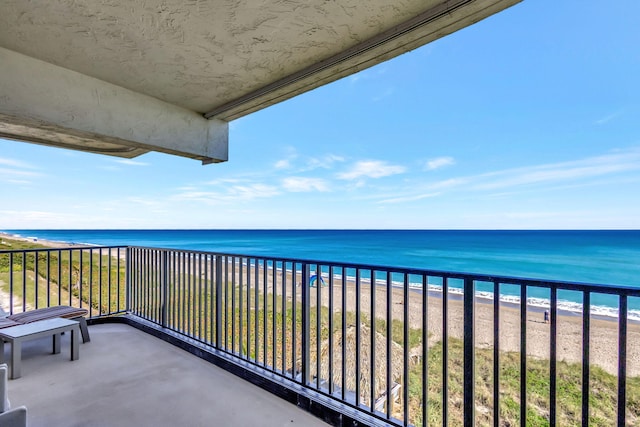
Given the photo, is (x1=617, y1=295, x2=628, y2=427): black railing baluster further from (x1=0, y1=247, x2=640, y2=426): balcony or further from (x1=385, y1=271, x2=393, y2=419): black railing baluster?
(x1=385, y1=271, x2=393, y2=419): black railing baluster

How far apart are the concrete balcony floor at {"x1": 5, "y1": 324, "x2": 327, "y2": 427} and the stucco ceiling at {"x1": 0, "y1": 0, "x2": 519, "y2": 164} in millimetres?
1977

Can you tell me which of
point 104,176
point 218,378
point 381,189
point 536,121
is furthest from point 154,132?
point 381,189

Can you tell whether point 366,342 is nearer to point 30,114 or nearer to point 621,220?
point 30,114

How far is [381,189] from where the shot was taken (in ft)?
97.1

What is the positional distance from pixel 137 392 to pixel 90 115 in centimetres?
213

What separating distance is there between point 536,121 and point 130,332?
78.9ft

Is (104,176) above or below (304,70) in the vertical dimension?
above

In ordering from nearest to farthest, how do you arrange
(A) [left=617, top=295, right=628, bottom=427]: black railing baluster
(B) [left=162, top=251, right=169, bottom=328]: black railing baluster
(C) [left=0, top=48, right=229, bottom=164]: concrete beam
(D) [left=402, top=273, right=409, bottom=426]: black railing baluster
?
1. (A) [left=617, top=295, right=628, bottom=427]: black railing baluster
2. (D) [left=402, top=273, right=409, bottom=426]: black railing baluster
3. (C) [left=0, top=48, right=229, bottom=164]: concrete beam
4. (B) [left=162, top=251, right=169, bottom=328]: black railing baluster

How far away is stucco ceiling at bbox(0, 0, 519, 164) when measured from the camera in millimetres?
1451

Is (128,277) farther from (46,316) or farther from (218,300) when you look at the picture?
(218,300)

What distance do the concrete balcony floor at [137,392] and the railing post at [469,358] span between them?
0.90m

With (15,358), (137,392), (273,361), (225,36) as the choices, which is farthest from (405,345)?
(15,358)

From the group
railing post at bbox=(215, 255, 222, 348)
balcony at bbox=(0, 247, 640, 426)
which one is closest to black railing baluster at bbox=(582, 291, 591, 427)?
balcony at bbox=(0, 247, 640, 426)

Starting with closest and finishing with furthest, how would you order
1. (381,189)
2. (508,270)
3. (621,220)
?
(508,270), (621,220), (381,189)
